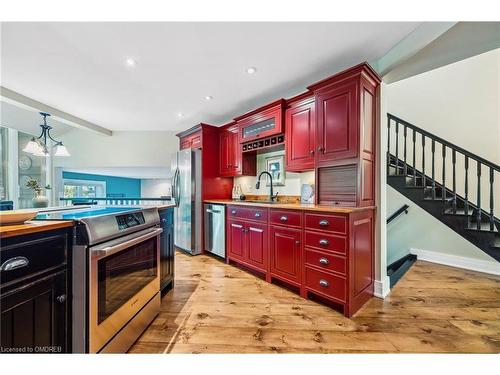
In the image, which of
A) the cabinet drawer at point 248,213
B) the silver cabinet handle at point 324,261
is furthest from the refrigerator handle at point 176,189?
the silver cabinet handle at point 324,261

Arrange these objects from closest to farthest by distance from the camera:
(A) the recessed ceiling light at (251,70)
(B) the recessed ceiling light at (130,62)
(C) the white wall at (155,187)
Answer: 1. (B) the recessed ceiling light at (130,62)
2. (A) the recessed ceiling light at (251,70)
3. (C) the white wall at (155,187)

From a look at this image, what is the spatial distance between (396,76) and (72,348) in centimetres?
370

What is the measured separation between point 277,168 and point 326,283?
1.86 meters

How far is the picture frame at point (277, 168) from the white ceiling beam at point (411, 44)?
1607 millimetres

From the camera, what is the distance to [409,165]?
3.61 m

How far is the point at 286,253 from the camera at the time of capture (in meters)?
2.35

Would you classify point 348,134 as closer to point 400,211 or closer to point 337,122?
point 337,122

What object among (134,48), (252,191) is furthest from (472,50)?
(134,48)

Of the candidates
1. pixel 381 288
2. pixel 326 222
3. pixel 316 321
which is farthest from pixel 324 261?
pixel 381 288

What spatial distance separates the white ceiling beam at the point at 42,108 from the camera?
2910 mm

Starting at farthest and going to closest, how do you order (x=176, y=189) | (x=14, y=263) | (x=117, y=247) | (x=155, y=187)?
1. (x=155, y=187)
2. (x=176, y=189)
3. (x=117, y=247)
4. (x=14, y=263)

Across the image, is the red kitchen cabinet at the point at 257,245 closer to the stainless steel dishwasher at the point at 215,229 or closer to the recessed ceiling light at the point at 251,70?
the stainless steel dishwasher at the point at 215,229

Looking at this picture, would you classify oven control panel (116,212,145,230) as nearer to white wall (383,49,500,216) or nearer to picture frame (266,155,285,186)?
picture frame (266,155,285,186)
